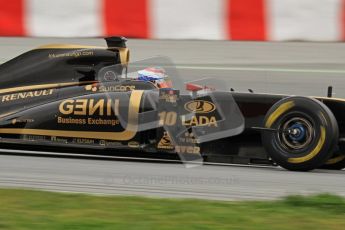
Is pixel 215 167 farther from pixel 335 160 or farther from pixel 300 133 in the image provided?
pixel 335 160

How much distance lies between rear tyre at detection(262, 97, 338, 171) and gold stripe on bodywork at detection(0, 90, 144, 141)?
3.20ft

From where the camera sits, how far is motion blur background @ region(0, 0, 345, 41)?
27.5 ft

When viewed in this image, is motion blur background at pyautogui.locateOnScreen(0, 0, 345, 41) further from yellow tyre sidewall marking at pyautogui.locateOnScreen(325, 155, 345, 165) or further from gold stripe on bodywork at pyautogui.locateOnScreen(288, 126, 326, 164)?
gold stripe on bodywork at pyautogui.locateOnScreen(288, 126, 326, 164)

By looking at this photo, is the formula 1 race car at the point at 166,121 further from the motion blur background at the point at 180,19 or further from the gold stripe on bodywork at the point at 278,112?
the motion blur background at the point at 180,19

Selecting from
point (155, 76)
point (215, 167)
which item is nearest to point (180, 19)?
point (155, 76)

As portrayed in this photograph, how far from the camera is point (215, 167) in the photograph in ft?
19.8

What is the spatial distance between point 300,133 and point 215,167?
0.66 metres

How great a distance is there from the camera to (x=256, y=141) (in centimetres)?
611

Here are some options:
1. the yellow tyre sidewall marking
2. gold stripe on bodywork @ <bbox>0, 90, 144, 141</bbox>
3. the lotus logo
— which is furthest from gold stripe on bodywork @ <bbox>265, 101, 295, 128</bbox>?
gold stripe on bodywork @ <bbox>0, 90, 144, 141</bbox>

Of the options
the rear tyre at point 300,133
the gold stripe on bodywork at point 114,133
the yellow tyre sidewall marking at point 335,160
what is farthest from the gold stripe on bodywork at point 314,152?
the gold stripe on bodywork at point 114,133

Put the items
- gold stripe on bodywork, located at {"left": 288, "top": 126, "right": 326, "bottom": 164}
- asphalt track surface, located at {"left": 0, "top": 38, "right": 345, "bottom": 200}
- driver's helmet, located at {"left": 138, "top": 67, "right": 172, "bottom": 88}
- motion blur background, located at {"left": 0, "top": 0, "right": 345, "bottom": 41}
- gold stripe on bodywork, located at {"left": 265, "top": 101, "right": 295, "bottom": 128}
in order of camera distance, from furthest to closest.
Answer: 1. motion blur background, located at {"left": 0, "top": 0, "right": 345, "bottom": 41}
2. driver's helmet, located at {"left": 138, "top": 67, "right": 172, "bottom": 88}
3. gold stripe on bodywork, located at {"left": 265, "top": 101, "right": 295, "bottom": 128}
4. gold stripe on bodywork, located at {"left": 288, "top": 126, "right": 326, "bottom": 164}
5. asphalt track surface, located at {"left": 0, "top": 38, "right": 345, "bottom": 200}

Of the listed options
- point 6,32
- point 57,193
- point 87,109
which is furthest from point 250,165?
point 6,32

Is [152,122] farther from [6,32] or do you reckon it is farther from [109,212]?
[6,32]

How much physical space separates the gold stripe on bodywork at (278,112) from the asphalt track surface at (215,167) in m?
0.35
